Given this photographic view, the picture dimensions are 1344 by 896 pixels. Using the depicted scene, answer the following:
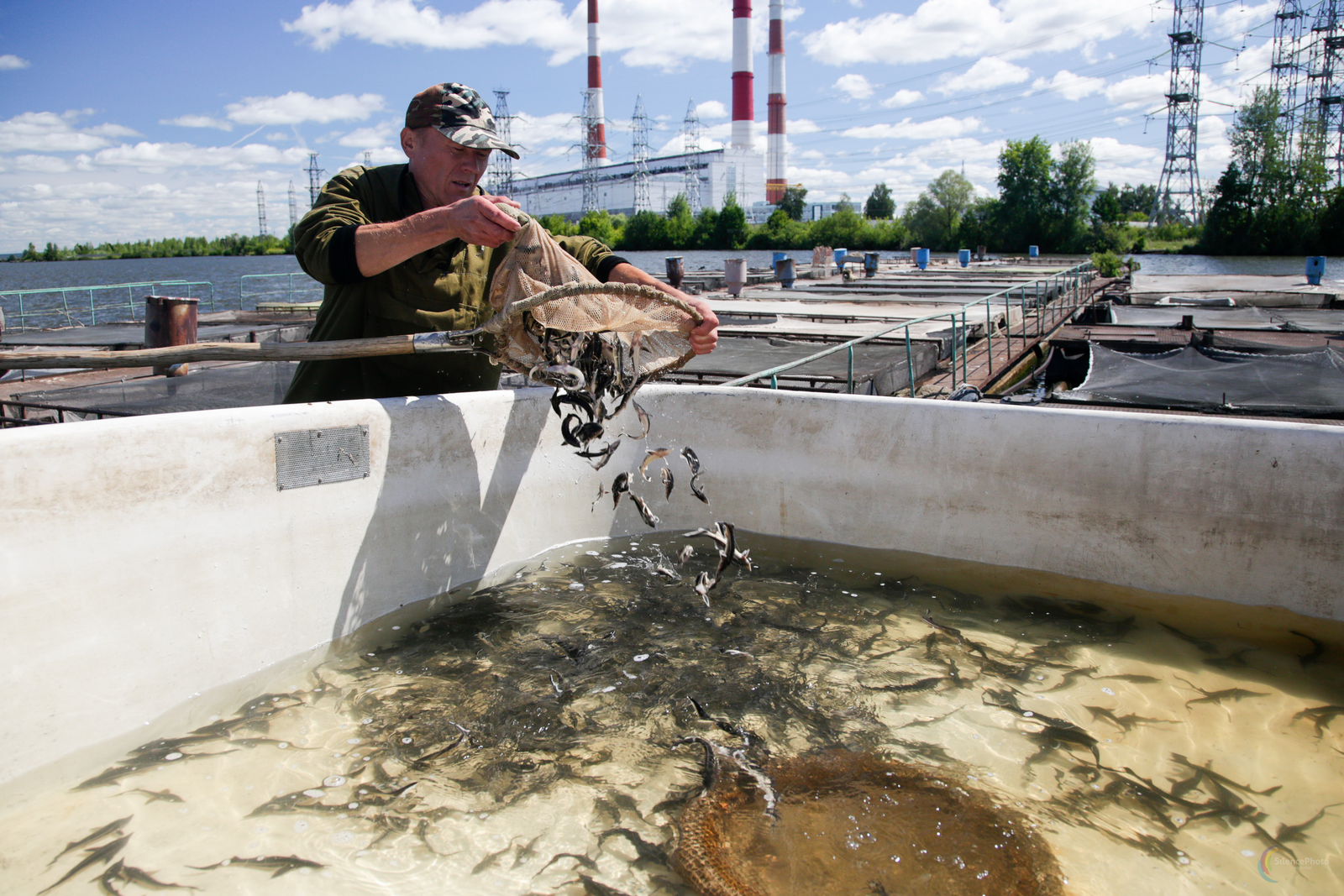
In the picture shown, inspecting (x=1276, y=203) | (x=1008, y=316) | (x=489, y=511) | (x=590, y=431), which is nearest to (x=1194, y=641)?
(x=590, y=431)

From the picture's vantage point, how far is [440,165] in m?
3.11

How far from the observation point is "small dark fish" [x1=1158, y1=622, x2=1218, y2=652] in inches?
119

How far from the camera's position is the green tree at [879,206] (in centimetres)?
9150

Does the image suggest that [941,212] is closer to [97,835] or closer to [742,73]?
[742,73]

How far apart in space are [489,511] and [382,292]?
108 cm

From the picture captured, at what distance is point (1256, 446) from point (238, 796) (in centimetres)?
376

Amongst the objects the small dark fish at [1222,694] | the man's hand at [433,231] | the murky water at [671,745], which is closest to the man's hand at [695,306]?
the man's hand at [433,231]

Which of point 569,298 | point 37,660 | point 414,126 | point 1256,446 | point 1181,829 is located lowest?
point 1181,829

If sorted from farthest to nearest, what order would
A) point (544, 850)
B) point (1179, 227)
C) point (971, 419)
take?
1. point (1179, 227)
2. point (971, 419)
3. point (544, 850)

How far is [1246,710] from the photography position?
2.64 metres

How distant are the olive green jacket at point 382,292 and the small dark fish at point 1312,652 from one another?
3.28m

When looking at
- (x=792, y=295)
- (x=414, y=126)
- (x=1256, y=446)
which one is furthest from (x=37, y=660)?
(x=792, y=295)

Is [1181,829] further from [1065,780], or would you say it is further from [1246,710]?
[1246,710]

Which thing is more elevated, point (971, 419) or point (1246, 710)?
point (971, 419)
